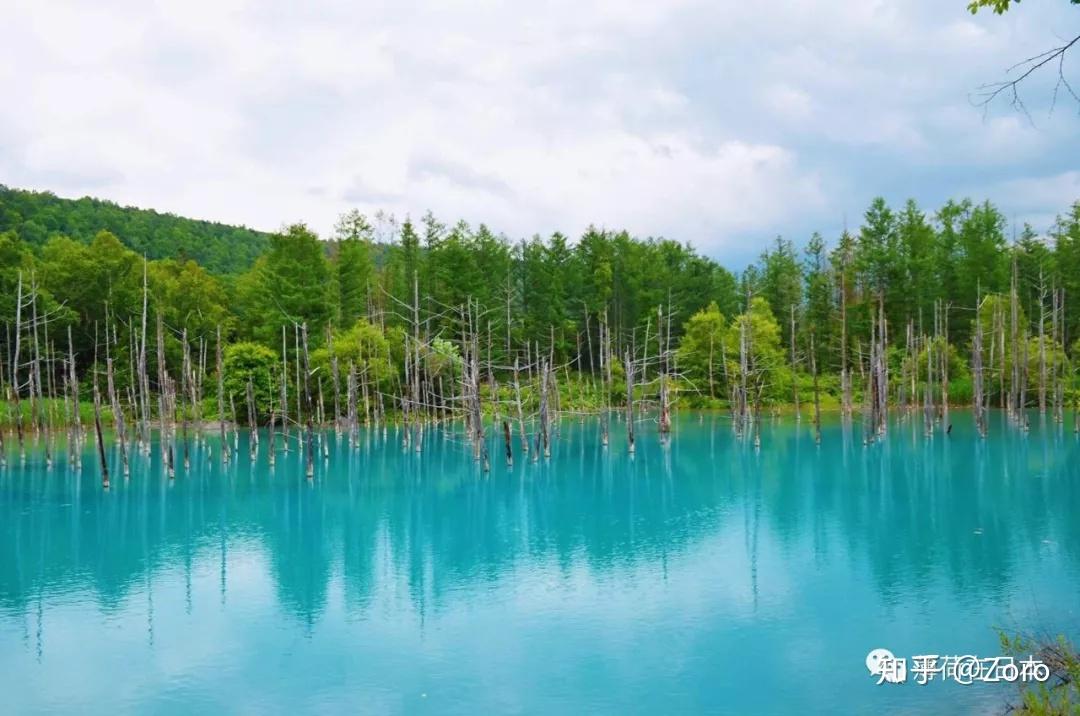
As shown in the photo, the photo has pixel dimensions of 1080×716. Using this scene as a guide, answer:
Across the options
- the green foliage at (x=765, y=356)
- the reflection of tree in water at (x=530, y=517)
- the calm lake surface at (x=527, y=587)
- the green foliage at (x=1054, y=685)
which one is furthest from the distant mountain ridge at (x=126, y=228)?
the green foliage at (x=1054, y=685)

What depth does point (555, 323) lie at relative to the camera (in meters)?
59.0

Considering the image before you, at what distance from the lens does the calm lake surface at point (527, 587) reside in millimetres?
11195

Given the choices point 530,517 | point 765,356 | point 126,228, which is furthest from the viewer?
point 126,228

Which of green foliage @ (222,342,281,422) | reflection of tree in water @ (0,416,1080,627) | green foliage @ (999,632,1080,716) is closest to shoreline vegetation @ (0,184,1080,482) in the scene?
green foliage @ (222,342,281,422)

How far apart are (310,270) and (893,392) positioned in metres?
36.9

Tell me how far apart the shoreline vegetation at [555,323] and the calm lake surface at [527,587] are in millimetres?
10494

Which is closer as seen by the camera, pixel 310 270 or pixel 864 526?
pixel 864 526

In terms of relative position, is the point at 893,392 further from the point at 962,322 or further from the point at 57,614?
the point at 57,614

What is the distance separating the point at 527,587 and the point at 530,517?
6618 millimetres

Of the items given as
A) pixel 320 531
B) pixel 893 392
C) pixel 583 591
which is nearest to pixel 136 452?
pixel 320 531

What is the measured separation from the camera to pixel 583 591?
15508mm

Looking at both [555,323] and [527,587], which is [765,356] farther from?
[527,587]

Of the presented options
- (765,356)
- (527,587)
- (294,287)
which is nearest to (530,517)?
(527,587)

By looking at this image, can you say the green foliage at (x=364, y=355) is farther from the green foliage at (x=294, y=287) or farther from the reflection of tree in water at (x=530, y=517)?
the reflection of tree in water at (x=530, y=517)
